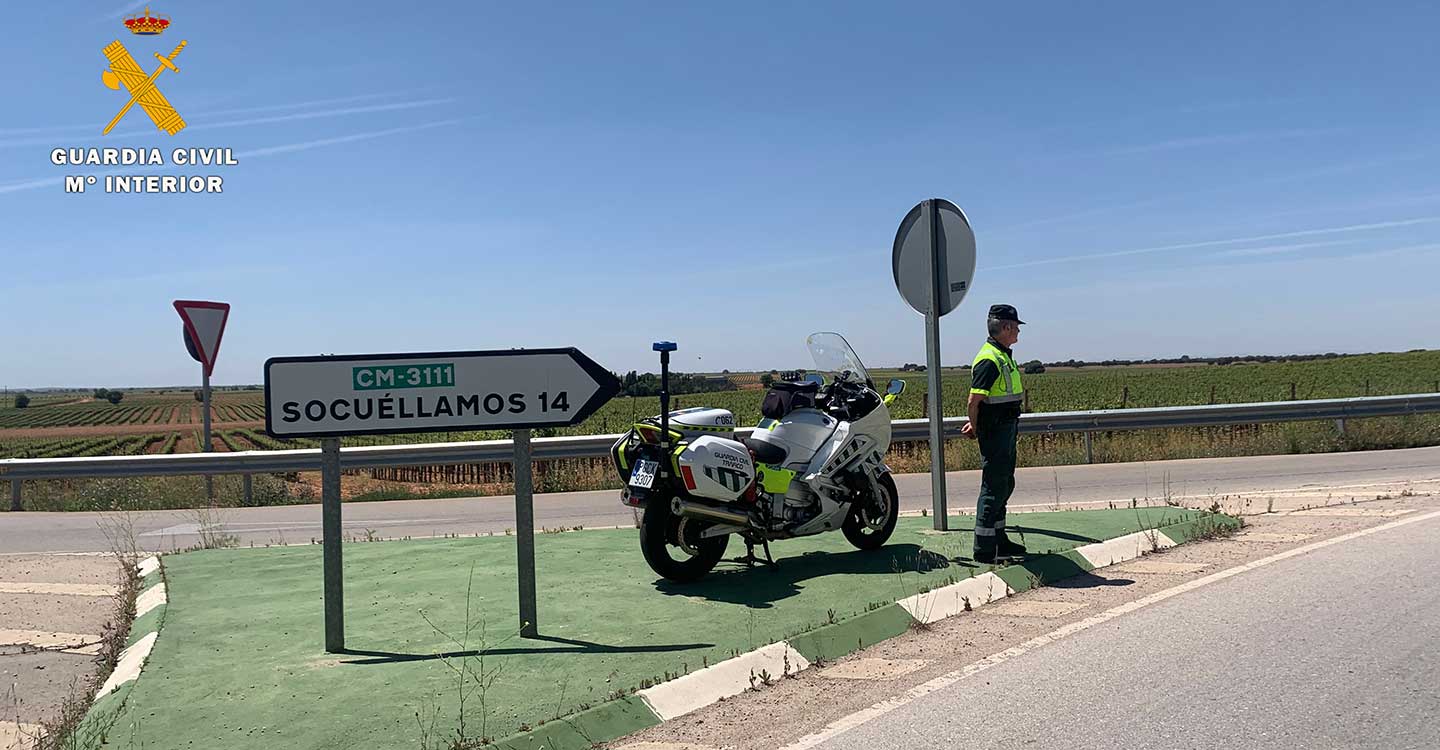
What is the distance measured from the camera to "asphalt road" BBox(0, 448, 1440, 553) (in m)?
12.1

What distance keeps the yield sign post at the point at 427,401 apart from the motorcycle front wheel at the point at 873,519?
2636 millimetres

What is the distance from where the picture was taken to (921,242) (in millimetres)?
8969

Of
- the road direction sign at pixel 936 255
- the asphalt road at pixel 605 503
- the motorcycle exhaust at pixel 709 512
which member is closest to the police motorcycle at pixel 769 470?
the motorcycle exhaust at pixel 709 512

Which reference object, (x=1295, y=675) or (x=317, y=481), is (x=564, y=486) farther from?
(x=1295, y=675)

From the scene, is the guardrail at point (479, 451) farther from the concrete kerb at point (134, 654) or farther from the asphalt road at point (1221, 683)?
the asphalt road at point (1221, 683)

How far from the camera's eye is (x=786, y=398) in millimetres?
8156

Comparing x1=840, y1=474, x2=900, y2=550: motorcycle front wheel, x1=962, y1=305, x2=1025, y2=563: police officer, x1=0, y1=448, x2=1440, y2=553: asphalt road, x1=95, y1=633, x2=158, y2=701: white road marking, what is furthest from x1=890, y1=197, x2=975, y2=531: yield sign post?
x1=95, y1=633, x2=158, y2=701: white road marking

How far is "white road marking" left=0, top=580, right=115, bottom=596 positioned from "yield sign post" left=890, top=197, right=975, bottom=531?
6.50 metres

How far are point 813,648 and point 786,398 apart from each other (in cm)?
276

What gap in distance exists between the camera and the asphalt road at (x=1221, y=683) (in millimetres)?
4328

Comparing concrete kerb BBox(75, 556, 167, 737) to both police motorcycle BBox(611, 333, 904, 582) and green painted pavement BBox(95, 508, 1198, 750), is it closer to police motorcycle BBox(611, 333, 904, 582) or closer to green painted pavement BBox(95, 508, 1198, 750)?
green painted pavement BBox(95, 508, 1198, 750)

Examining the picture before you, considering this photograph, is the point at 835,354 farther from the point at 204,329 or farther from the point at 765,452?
the point at 204,329

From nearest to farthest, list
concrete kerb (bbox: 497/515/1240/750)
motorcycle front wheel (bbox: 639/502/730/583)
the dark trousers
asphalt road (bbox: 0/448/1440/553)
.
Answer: concrete kerb (bbox: 497/515/1240/750) < motorcycle front wheel (bbox: 639/502/730/583) < the dark trousers < asphalt road (bbox: 0/448/1440/553)

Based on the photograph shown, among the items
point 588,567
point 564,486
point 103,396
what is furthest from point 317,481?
point 103,396
